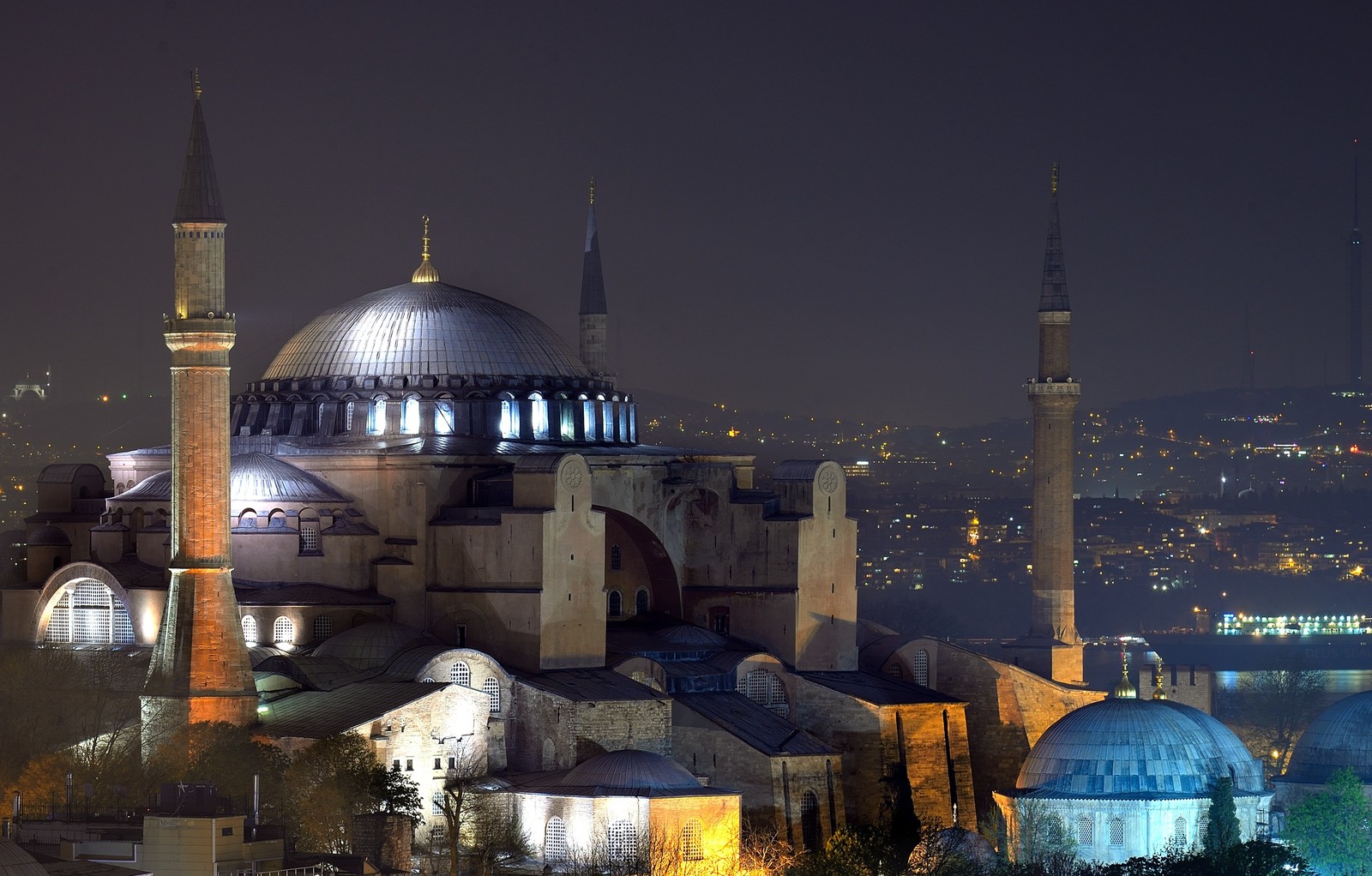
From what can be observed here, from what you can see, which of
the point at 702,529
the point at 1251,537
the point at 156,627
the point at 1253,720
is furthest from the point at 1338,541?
the point at 156,627

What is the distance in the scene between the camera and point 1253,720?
93.4 m

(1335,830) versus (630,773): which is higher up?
(630,773)

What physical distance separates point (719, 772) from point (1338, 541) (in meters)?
101

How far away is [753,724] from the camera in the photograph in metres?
59.0

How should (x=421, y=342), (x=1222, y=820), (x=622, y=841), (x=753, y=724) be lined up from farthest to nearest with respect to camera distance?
(x=421, y=342) → (x=753, y=724) → (x=1222, y=820) → (x=622, y=841)

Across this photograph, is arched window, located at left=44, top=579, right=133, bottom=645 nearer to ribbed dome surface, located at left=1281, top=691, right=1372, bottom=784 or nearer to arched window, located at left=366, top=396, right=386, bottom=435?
arched window, located at left=366, top=396, right=386, bottom=435

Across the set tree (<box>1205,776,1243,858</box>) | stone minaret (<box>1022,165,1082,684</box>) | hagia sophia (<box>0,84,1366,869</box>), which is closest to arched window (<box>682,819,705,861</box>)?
hagia sophia (<box>0,84,1366,869</box>)

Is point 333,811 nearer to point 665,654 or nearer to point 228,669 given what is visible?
point 228,669

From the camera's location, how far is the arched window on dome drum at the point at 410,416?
207ft

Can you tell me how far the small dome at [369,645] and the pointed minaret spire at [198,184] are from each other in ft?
26.1

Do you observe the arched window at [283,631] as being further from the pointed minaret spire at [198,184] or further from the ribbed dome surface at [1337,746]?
the ribbed dome surface at [1337,746]

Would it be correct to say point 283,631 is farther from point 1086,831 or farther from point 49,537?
point 1086,831

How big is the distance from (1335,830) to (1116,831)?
14.4ft

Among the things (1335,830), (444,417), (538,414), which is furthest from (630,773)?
(1335,830)
